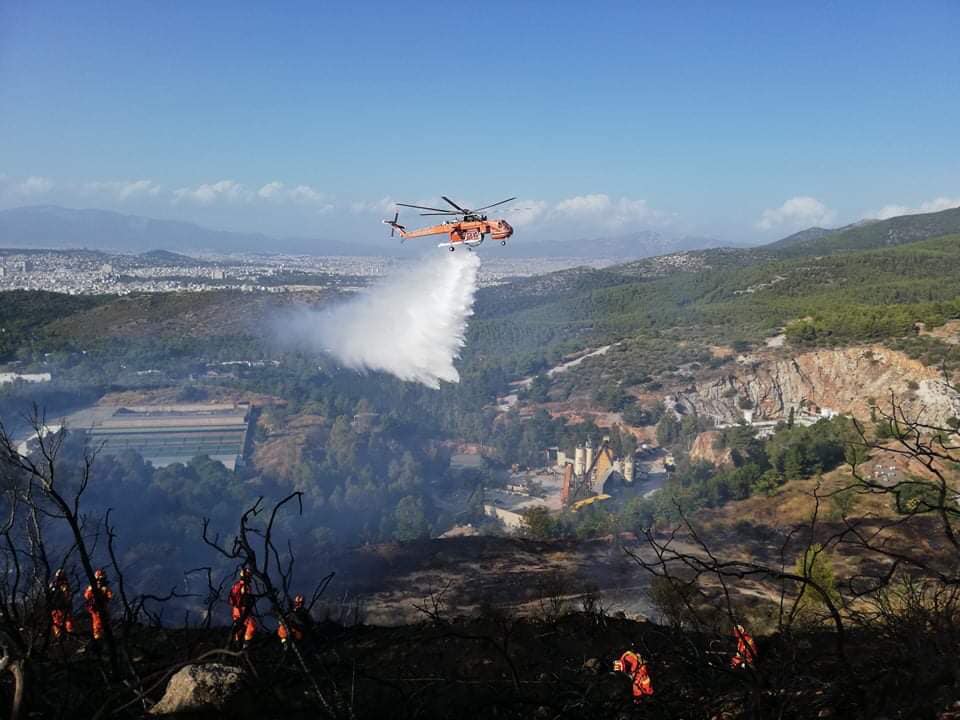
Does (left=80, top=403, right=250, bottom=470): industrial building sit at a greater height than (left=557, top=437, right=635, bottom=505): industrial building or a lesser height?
greater

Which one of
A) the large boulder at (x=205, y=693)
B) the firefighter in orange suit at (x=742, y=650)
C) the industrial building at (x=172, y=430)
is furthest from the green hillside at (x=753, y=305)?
the large boulder at (x=205, y=693)

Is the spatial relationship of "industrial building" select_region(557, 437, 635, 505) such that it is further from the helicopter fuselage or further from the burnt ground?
the burnt ground

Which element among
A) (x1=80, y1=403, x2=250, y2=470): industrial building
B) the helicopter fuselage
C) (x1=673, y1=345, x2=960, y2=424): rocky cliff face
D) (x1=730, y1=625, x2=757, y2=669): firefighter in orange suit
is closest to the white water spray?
(x1=80, y1=403, x2=250, y2=470): industrial building

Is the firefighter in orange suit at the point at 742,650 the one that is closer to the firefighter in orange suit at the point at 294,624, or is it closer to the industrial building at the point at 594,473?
the firefighter in orange suit at the point at 294,624

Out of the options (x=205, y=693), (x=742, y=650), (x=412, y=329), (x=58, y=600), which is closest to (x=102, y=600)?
(x=205, y=693)

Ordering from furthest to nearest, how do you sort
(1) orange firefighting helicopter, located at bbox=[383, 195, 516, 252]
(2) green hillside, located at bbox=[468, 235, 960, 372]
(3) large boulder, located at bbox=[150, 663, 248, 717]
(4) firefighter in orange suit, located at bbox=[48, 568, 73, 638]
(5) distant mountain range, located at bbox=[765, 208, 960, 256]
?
(5) distant mountain range, located at bbox=[765, 208, 960, 256] < (2) green hillside, located at bbox=[468, 235, 960, 372] < (1) orange firefighting helicopter, located at bbox=[383, 195, 516, 252] < (3) large boulder, located at bbox=[150, 663, 248, 717] < (4) firefighter in orange suit, located at bbox=[48, 568, 73, 638]

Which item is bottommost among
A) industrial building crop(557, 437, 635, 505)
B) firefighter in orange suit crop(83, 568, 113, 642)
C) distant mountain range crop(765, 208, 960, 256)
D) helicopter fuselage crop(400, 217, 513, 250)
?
industrial building crop(557, 437, 635, 505)
